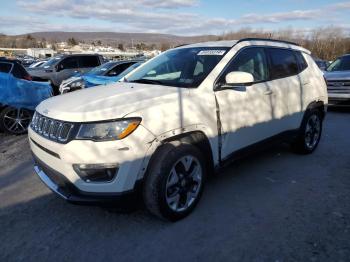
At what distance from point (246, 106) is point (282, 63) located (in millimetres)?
→ 1281

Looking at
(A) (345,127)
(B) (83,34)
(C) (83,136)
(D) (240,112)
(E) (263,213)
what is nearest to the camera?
(C) (83,136)

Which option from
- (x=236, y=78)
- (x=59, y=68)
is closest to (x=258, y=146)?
(x=236, y=78)

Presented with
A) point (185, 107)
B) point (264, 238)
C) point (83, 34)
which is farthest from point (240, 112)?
point (83, 34)

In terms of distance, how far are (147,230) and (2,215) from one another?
1.66 metres

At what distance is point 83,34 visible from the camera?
161 meters

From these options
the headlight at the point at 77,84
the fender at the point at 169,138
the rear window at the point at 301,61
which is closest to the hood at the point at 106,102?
the fender at the point at 169,138

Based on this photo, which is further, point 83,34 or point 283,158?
point 83,34

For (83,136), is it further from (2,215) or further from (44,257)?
(2,215)

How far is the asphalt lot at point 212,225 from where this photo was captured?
3.00 m

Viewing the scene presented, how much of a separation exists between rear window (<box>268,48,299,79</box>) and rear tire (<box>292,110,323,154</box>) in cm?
79

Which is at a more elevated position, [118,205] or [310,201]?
[118,205]

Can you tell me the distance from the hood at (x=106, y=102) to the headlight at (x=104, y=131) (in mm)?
53

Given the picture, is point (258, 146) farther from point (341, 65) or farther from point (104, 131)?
point (341, 65)

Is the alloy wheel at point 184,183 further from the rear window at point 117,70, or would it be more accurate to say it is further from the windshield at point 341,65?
the windshield at point 341,65
